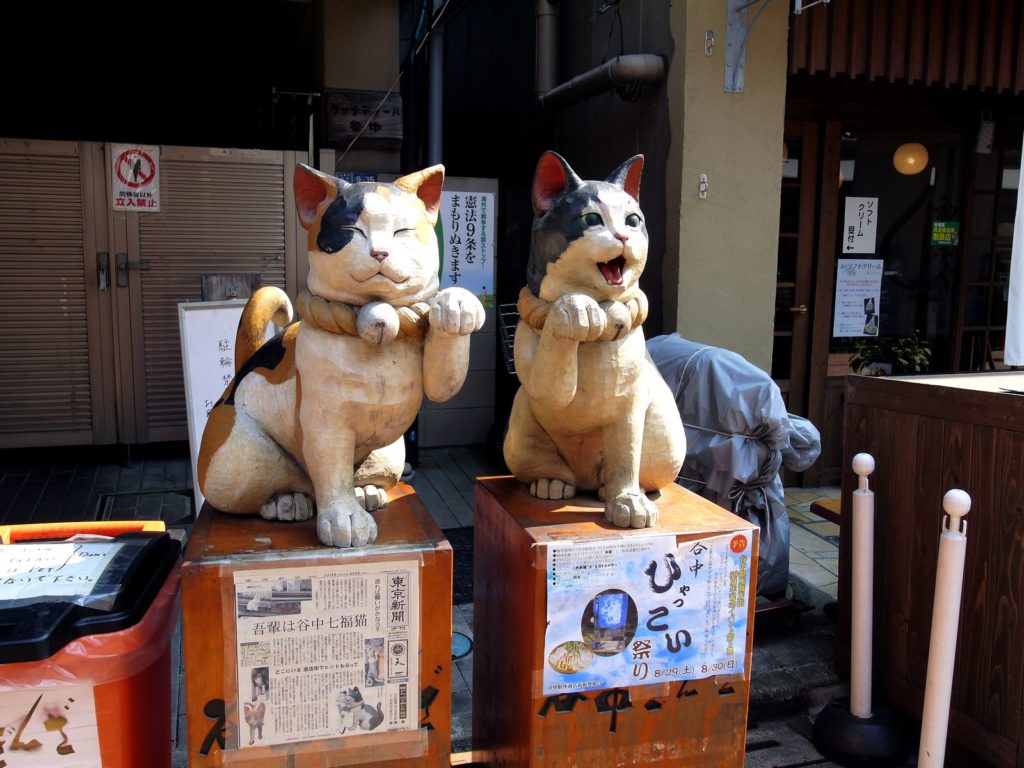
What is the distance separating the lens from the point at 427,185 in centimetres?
213

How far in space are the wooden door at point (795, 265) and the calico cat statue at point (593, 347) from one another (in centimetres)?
393

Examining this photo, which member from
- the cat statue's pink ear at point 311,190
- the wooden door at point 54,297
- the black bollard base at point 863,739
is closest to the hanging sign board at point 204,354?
the cat statue's pink ear at point 311,190

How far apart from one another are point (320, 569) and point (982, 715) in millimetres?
2344

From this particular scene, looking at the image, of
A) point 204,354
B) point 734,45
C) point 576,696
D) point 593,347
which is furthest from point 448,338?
point 734,45

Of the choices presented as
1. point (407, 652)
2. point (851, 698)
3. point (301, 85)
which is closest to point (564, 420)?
point (407, 652)

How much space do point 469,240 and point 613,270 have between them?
4.85m

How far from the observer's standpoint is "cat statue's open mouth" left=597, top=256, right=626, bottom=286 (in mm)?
2111

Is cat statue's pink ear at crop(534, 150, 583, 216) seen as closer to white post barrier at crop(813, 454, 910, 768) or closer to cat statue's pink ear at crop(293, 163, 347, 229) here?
cat statue's pink ear at crop(293, 163, 347, 229)

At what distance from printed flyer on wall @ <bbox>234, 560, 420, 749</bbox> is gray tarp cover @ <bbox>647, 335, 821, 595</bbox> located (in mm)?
2025

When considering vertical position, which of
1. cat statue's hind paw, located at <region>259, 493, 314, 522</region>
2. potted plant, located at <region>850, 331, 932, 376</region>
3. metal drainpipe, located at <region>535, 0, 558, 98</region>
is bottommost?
cat statue's hind paw, located at <region>259, 493, 314, 522</region>

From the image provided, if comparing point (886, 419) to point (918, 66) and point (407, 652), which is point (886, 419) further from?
point (918, 66)

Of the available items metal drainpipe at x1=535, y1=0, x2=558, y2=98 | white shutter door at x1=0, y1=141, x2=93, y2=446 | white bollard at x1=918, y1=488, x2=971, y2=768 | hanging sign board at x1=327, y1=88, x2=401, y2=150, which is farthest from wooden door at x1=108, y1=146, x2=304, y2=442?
white bollard at x1=918, y1=488, x2=971, y2=768

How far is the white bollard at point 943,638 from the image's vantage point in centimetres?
245

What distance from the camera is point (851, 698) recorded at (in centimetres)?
305
